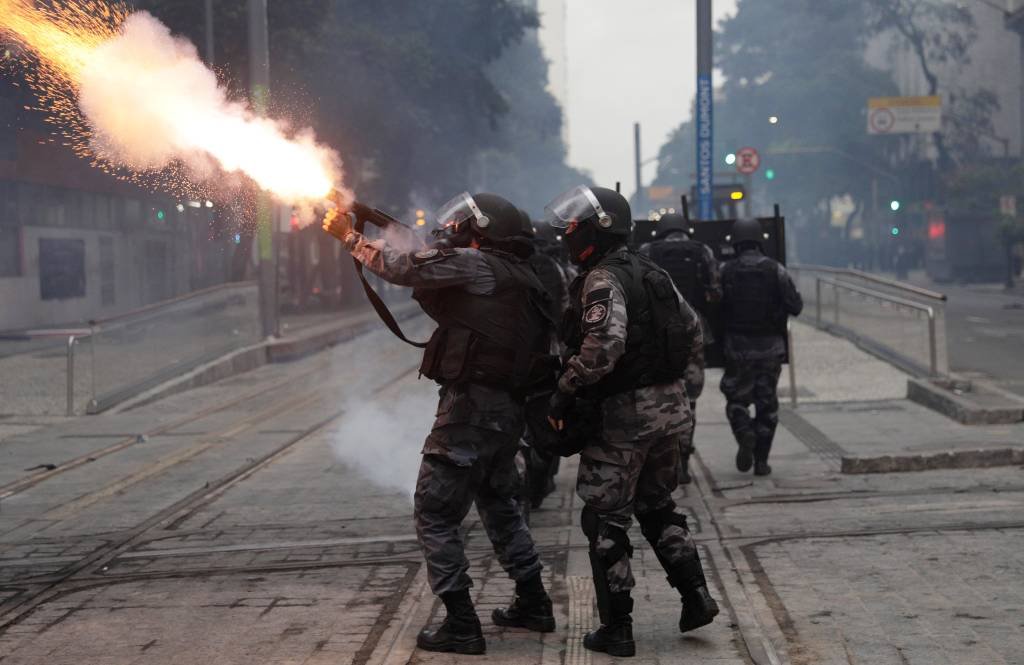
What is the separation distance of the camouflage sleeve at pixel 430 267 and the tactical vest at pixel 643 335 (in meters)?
0.42

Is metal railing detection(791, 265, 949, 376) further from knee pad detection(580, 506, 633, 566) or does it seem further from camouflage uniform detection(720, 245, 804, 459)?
knee pad detection(580, 506, 633, 566)

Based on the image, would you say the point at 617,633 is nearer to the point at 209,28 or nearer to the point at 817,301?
the point at 817,301

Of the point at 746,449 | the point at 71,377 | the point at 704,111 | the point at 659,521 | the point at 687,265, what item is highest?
the point at 704,111

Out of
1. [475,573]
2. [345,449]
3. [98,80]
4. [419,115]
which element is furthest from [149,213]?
[475,573]

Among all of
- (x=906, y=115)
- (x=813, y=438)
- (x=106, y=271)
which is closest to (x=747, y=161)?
(x=106, y=271)

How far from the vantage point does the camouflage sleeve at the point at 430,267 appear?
526 centimetres

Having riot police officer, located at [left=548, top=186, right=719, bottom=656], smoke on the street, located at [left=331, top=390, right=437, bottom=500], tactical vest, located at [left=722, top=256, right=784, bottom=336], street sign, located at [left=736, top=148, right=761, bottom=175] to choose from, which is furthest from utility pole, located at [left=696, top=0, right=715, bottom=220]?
riot police officer, located at [left=548, top=186, right=719, bottom=656]

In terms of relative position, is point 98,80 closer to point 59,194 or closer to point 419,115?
point 59,194

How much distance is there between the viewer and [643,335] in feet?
17.3

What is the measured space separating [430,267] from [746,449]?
14.9 feet

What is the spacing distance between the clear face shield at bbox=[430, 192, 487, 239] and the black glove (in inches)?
31.8

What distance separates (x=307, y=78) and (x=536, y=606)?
83.5ft

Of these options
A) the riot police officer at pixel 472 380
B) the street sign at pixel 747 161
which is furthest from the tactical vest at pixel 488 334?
the street sign at pixel 747 161

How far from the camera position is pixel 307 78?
2958cm
